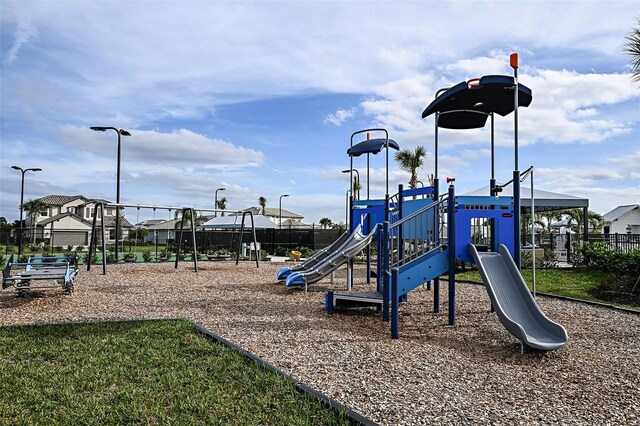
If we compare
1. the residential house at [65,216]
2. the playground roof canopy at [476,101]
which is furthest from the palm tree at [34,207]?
the playground roof canopy at [476,101]

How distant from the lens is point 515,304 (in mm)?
6883

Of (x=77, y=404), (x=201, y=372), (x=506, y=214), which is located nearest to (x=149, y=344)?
(x=201, y=372)

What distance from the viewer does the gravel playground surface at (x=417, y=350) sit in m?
4.13

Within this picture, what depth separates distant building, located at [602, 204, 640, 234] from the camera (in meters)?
56.0

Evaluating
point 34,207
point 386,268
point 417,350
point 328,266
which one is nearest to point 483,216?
point 386,268

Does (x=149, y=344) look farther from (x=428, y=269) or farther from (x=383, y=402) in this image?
(x=428, y=269)

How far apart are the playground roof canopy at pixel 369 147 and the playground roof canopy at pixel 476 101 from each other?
218cm

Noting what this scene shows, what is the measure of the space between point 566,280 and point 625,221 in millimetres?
51046

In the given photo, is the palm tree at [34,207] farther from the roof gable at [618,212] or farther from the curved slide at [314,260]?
the roof gable at [618,212]

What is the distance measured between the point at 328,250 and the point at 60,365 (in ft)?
29.2

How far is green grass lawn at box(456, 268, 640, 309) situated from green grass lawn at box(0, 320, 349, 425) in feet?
28.3

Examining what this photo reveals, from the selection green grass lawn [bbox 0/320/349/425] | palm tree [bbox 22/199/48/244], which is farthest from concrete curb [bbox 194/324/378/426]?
palm tree [bbox 22/199/48/244]

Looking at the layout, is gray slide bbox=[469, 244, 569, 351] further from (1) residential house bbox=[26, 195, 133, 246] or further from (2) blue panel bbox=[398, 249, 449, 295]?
(1) residential house bbox=[26, 195, 133, 246]

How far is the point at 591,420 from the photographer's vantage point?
12.7 ft
